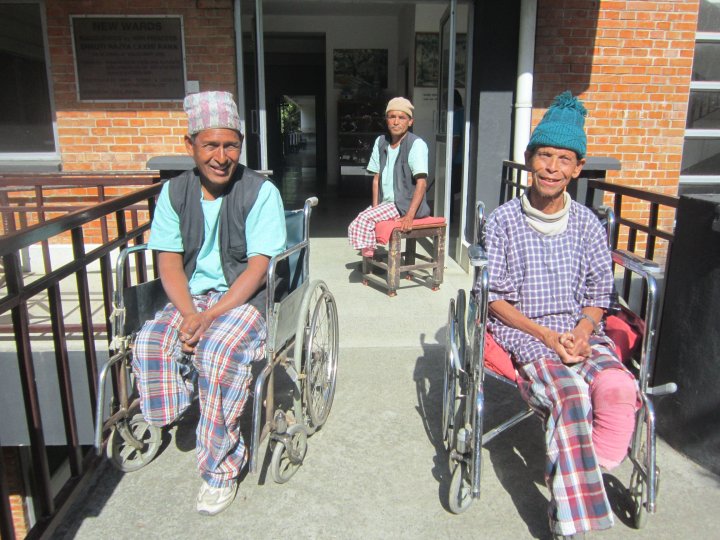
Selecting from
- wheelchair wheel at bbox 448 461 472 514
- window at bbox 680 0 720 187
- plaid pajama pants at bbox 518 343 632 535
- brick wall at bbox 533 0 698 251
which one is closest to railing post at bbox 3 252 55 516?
wheelchair wheel at bbox 448 461 472 514

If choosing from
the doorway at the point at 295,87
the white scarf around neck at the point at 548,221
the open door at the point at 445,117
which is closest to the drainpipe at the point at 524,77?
the open door at the point at 445,117

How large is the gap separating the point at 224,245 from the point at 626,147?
4708 millimetres

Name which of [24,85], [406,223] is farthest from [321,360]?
[24,85]

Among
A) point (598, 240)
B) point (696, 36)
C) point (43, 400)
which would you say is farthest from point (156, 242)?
point (696, 36)

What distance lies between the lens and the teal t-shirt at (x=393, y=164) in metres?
4.88

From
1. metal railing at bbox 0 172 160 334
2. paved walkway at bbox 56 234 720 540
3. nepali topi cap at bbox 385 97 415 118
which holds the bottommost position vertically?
paved walkway at bbox 56 234 720 540

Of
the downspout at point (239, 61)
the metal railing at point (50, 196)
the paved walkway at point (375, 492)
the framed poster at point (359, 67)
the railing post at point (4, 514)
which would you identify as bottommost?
the paved walkway at point (375, 492)

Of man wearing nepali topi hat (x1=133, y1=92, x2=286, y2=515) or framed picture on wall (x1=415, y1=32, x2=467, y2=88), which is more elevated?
framed picture on wall (x1=415, y1=32, x2=467, y2=88)

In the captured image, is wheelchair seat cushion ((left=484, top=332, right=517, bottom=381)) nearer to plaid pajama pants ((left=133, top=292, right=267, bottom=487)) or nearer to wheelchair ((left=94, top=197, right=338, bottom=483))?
wheelchair ((left=94, top=197, right=338, bottom=483))

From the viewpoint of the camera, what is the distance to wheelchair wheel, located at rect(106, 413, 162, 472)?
254 cm

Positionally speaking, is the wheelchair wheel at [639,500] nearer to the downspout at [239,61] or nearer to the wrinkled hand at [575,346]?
the wrinkled hand at [575,346]

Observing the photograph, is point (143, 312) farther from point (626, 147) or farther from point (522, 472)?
point (626, 147)

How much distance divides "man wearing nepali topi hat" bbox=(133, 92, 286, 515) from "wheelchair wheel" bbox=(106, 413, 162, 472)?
0.22 m

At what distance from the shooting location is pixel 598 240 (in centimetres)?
250
